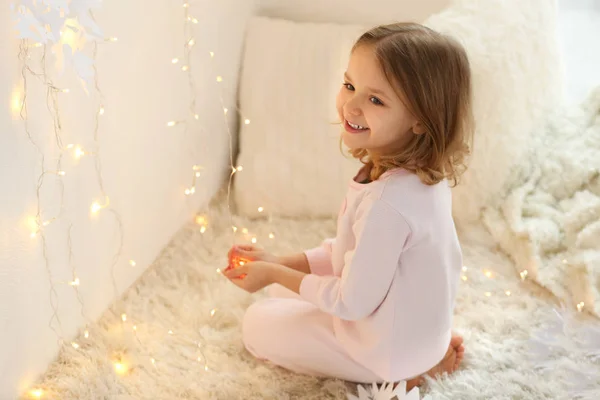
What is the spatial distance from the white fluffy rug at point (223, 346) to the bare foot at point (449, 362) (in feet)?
0.06

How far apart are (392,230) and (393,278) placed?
3.8 inches

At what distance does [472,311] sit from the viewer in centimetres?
150

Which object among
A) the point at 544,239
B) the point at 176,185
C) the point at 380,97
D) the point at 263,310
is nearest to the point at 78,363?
the point at 263,310

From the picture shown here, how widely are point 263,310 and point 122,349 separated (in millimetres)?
274

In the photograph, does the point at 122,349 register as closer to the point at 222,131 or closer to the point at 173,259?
the point at 173,259

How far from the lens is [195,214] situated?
1.74 metres

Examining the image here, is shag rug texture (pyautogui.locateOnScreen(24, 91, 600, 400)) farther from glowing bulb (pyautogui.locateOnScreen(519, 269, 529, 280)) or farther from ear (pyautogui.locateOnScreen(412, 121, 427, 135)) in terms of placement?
ear (pyautogui.locateOnScreen(412, 121, 427, 135))

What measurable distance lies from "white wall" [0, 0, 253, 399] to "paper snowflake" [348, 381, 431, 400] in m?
0.54

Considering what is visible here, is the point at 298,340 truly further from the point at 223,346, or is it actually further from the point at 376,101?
the point at 376,101

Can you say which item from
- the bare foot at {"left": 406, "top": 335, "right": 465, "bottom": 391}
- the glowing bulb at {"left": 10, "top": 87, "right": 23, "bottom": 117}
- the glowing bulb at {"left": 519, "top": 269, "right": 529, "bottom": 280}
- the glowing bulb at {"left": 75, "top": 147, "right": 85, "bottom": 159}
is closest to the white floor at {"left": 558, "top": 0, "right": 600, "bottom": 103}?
the glowing bulb at {"left": 519, "top": 269, "right": 529, "bottom": 280}

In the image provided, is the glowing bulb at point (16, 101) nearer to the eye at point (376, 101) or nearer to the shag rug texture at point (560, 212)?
the eye at point (376, 101)

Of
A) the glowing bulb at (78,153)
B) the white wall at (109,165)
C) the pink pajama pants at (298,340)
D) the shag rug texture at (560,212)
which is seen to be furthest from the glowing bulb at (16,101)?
the shag rug texture at (560,212)

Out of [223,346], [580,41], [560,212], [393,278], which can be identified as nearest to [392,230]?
[393,278]

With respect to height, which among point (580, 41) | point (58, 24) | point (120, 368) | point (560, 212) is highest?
point (58, 24)
